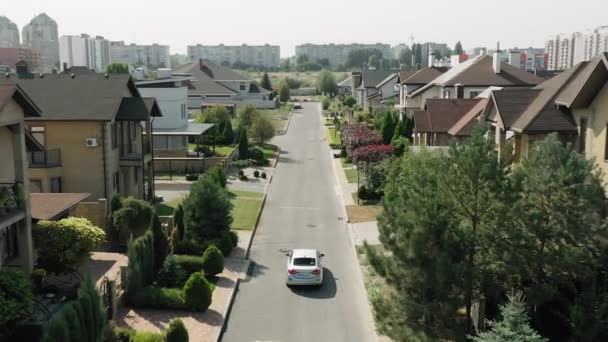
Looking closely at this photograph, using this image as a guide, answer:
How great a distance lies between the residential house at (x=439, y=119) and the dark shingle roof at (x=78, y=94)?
20.9 meters

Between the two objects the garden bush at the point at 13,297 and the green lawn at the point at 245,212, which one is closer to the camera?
the garden bush at the point at 13,297

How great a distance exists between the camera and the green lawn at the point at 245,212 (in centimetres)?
3388

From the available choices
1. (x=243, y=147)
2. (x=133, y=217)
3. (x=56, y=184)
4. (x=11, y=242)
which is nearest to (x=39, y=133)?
(x=56, y=184)

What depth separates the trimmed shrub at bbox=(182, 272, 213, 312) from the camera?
21094mm

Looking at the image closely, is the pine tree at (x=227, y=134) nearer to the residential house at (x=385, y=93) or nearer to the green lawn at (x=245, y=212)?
the green lawn at (x=245, y=212)

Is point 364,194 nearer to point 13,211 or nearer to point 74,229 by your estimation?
point 74,229

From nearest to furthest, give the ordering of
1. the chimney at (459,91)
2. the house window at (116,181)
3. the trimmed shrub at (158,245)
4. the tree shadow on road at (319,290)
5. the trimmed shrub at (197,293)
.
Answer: the trimmed shrub at (197,293), the trimmed shrub at (158,245), the tree shadow on road at (319,290), the house window at (116,181), the chimney at (459,91)

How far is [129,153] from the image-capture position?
3522 cm

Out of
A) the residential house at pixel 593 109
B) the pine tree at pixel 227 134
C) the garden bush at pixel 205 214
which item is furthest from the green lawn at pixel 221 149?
the residential house at pixel 593 109

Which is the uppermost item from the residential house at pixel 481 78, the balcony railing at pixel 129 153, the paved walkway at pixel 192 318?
the residential house at pixel 481 78

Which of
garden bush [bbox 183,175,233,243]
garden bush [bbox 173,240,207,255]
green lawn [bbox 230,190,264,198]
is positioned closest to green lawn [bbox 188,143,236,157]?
green lawn [bbox 230,190,264,198]

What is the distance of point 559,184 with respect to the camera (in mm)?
16172

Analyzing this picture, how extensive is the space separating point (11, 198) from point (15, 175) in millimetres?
832

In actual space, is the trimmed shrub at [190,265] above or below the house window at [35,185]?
below
